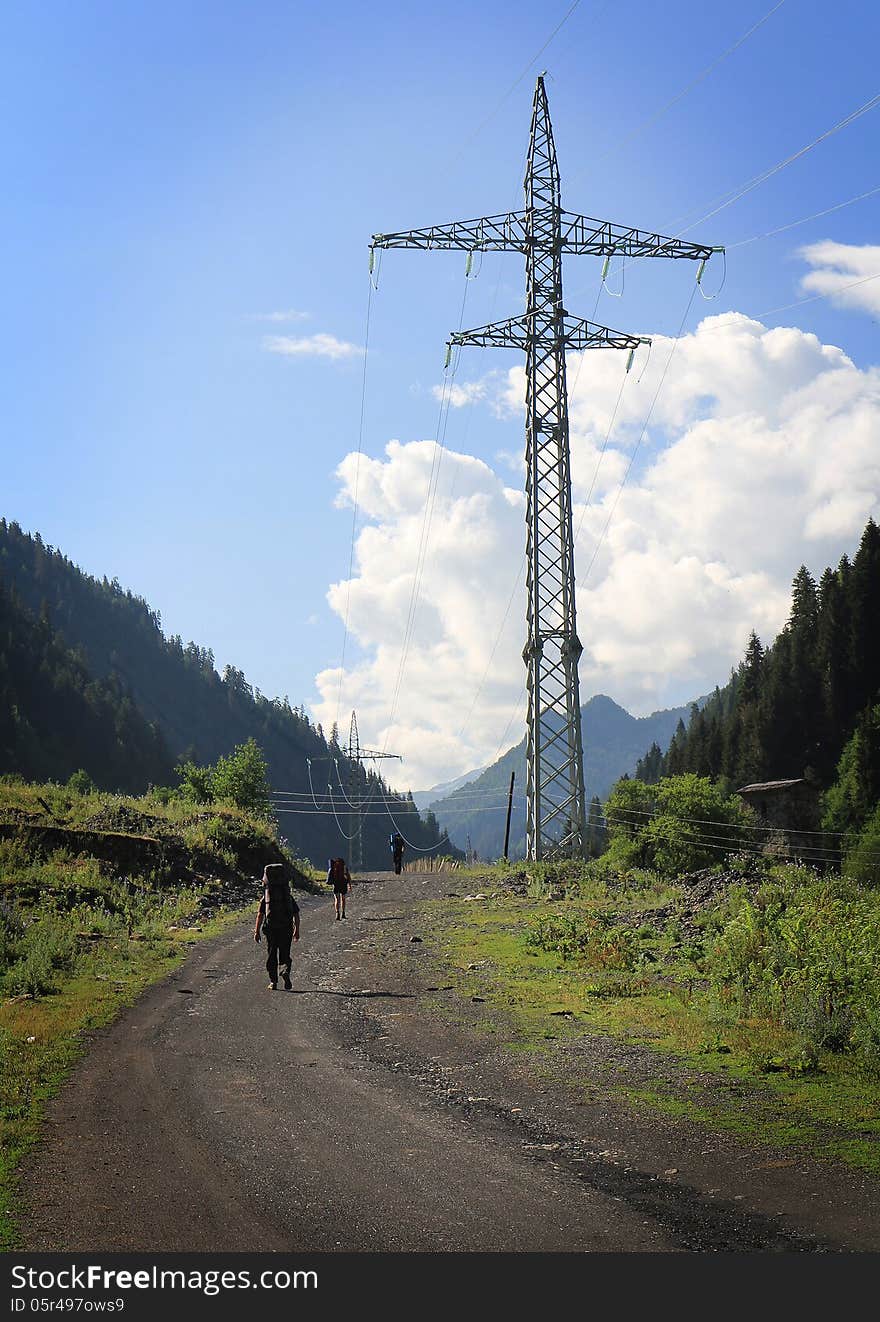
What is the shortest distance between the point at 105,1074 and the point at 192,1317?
588 centimetres

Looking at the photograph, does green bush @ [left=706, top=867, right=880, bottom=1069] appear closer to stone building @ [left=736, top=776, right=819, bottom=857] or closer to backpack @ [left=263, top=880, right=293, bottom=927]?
backpack @ [left=263, top=880, right=293, bottom=927]

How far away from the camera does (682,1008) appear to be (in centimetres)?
1434

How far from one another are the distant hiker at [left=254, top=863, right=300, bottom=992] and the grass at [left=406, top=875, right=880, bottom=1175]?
281cm

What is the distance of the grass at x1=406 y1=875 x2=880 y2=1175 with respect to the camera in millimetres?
9875

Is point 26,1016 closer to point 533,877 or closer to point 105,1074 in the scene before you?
point 105,1074

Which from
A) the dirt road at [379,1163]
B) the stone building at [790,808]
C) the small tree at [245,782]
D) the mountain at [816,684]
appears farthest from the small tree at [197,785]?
the mountain at [816,684]

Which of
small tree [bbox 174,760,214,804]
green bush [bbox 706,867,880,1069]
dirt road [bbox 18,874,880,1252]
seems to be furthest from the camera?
small tree [bbox 174,760,214,804]

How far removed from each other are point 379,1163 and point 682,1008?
7253 millimetres

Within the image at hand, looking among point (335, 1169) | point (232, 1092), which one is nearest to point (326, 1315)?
point (335, 1169)

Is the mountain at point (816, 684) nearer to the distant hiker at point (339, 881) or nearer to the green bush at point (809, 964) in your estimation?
the distant hiker at point (339, 881)

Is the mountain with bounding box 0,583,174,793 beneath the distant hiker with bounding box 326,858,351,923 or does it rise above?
above

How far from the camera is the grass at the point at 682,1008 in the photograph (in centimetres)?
988

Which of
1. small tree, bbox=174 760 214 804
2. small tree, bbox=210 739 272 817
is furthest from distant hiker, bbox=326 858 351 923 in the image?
small tree, bbox=174 760 214 804

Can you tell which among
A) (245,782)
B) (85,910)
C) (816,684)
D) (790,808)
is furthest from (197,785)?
(816,684)
